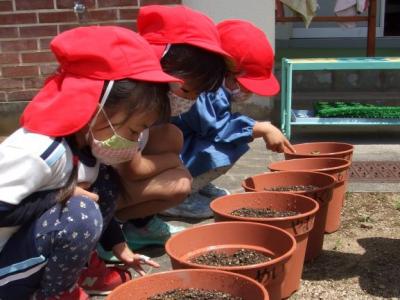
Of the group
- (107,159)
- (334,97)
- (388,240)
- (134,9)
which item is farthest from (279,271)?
(334,97)

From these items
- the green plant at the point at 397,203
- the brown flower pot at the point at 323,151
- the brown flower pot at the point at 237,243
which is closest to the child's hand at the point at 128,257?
the brown flower pot at the point at 237,243

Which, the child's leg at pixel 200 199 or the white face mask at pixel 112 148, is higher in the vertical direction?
the white face mask at pixel 112 148

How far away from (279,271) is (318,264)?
0.69 metres

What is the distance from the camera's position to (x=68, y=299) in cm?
170

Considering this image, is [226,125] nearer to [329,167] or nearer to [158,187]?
[329,167]

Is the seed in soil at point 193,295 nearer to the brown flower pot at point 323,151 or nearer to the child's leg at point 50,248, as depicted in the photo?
the child's leg at point 50,248

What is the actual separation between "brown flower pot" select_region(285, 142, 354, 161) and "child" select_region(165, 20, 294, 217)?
0.07 metres

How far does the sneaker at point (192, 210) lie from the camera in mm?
2695

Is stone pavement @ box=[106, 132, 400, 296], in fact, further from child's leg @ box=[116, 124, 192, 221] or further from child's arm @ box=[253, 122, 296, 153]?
child's arm @ box=[253, 122, 296, 153]

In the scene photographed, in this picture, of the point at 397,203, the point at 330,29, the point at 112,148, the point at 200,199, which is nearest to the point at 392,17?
the point at 330,29

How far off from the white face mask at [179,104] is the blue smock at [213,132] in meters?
0.17

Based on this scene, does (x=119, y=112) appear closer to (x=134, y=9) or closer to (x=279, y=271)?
(x=279, y=271)

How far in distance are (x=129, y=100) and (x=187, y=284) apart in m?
0.49

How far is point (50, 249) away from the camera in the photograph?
1612 mm
